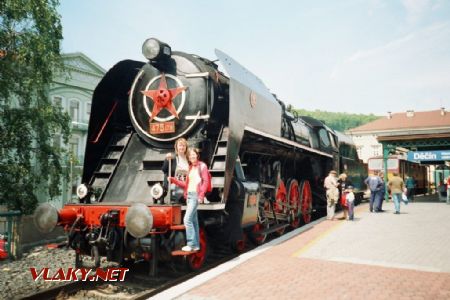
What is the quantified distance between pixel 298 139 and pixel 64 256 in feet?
19.3

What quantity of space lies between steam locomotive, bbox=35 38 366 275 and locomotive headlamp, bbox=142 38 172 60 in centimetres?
2

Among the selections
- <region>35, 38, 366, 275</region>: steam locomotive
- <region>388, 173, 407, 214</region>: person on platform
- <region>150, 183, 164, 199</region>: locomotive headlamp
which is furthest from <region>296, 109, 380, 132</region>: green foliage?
<region>150, 183, 164, 199</region>: locomotive headlamp

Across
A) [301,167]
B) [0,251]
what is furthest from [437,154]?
[0,251]

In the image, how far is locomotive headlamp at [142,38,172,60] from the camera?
19.5 ft

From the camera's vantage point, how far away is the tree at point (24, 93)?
437 inches

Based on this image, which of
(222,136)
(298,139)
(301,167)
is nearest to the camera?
(222,136)

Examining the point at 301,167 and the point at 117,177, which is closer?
the point at 117,177

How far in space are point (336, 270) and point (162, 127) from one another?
3.20 m

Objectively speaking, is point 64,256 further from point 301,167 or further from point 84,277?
point 301,167

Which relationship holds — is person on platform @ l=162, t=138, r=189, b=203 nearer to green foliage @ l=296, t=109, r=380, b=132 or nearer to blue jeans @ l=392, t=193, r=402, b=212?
blue jeans @ l=392, t=193, r=402, b=212

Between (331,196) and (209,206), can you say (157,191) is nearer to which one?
(209,206)

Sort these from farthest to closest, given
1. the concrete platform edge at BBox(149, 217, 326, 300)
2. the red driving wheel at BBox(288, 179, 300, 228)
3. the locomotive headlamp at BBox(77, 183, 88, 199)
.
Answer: the red driving wheel at BBox(288, 179, 300, 228), the locomotive headlamp at BBox(77, 183, 88, 199), the concrete platform edge at BBox(149, 217, 326, 300)

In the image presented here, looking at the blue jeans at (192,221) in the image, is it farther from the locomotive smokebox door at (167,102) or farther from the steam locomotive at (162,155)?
the locomotive smokebox door at (167,102)

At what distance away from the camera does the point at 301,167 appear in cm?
1071
